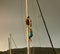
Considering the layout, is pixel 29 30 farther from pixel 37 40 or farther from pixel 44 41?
pixel 44 41

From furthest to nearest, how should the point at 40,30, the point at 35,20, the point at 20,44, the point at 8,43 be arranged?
the point at 8,43, the point at 20,44, the point at 40,30, the point at 35,20

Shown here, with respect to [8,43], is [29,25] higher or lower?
lower

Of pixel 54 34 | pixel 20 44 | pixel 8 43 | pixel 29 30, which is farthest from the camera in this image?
pixel 8 43

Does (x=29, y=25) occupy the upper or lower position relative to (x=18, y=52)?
lower

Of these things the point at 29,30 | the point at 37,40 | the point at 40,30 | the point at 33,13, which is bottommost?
the point at 29,30

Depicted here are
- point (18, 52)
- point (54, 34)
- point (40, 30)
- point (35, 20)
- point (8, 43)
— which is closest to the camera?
point (35, 20)

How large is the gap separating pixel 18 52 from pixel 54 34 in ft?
4.13

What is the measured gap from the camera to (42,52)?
4168mm

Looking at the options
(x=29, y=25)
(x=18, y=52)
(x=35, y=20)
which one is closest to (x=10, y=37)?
(x=18, y=52)

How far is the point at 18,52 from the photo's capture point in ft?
14.1

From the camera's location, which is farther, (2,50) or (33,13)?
(2,50)

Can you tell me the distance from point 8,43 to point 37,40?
1.32 metres

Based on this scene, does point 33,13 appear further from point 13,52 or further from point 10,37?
point 13,52

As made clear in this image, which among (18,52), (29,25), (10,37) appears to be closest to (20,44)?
(10,37)
